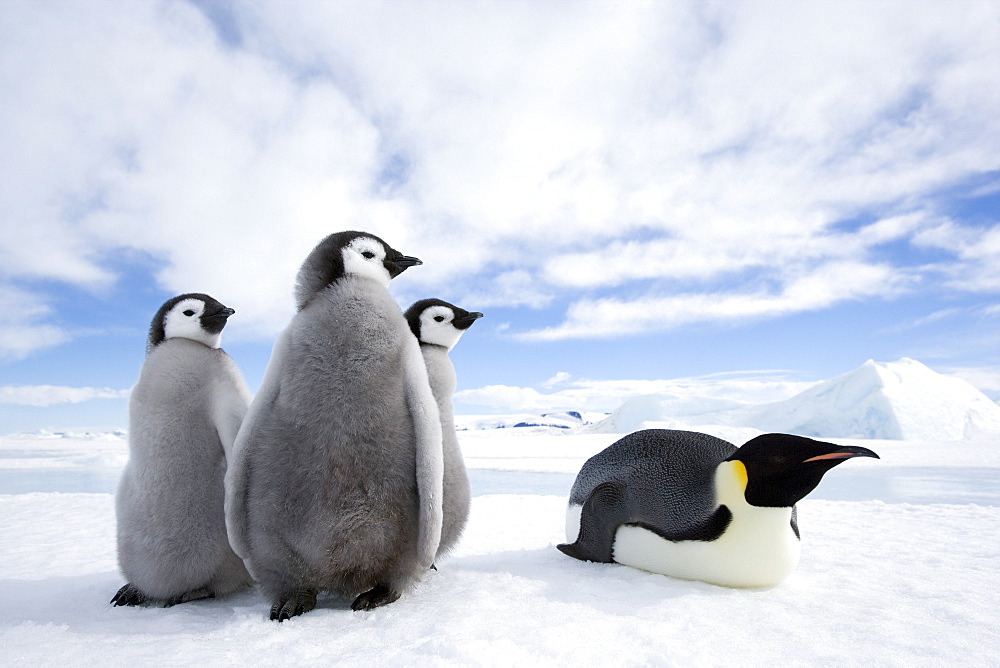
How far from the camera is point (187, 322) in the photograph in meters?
2.37

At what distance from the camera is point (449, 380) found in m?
2.51

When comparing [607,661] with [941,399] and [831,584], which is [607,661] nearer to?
[831,584]

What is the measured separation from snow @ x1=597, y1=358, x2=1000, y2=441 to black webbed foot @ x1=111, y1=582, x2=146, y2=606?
18216 millimetres

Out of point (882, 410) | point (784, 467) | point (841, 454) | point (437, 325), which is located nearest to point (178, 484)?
point (437, 325)

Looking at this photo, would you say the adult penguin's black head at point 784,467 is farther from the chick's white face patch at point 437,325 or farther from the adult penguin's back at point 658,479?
the chick's white face patch at point 437,325

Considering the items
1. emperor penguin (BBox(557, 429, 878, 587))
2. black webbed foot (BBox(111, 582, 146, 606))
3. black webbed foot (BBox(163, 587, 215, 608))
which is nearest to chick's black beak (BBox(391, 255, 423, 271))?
emperor penguin (BBox(557, 429, 878, 587))

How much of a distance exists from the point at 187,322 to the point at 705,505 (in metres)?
2.07

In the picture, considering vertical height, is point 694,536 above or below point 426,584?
above

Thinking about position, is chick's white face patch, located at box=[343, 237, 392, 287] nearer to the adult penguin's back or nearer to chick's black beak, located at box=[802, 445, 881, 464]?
the adult penguin's back

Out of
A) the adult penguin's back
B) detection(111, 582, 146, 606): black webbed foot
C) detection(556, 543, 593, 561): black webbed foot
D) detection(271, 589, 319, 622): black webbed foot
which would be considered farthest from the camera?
detection(556, 543, 593, 561): black webbed foot

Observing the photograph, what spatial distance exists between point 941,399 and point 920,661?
25505 mm

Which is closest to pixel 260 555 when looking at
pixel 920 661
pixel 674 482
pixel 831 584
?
pixel 674 482

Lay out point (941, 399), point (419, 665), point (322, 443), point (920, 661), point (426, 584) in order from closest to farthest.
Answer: point (419, 665) → point (920, 661) → point (322, 443) → point (426, 584) → point (941, 399)

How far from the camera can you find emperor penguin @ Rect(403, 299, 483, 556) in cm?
228
